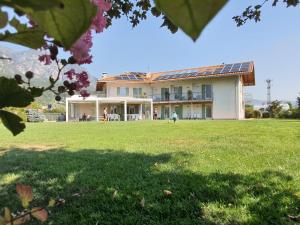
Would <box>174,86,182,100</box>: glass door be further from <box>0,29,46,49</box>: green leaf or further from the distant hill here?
<box>0,29,46,49</box>: green leaf

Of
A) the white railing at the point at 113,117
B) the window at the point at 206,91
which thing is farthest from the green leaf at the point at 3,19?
the white railing at the point at 113,117

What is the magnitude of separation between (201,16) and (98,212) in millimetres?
3953

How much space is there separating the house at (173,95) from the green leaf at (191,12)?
129ft

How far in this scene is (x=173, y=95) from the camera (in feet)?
148

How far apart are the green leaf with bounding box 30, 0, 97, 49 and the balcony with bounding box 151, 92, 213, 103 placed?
41.7 meters

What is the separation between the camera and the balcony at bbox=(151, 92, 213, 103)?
139 feet

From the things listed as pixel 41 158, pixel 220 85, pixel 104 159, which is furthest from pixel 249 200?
pixel 220 85

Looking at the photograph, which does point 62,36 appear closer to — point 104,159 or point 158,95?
point 104,159

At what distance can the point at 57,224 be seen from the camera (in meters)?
3.75

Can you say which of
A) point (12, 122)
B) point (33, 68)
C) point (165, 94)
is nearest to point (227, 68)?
point (165, 94)

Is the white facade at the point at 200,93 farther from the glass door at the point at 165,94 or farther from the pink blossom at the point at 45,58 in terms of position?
the pink blossom at the point at 45,58

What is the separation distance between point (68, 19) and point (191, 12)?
0.45ft

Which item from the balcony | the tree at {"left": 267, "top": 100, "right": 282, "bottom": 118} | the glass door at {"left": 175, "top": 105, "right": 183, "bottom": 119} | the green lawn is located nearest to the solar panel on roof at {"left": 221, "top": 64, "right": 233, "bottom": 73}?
the balcony

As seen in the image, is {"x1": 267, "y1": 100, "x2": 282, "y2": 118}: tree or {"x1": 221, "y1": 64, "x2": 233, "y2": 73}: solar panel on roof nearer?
{"x1": 221, "y1": 64, "x2": 233, "y2": 73}: solar panel on roof
